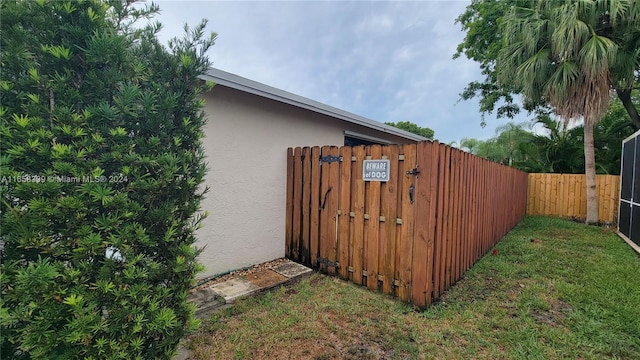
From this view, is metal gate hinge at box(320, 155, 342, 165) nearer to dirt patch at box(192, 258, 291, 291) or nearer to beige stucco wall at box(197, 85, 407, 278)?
beige stucco wall at box(197, 85, 407, 278)

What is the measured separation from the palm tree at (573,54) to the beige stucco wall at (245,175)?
7.00 m

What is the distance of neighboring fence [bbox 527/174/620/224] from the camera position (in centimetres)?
880

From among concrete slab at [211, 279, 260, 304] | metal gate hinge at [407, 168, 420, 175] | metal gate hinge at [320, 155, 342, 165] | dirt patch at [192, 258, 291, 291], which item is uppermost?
metal gate hinge at [320, 155, 342, 165]

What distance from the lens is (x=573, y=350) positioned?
7.41 feet

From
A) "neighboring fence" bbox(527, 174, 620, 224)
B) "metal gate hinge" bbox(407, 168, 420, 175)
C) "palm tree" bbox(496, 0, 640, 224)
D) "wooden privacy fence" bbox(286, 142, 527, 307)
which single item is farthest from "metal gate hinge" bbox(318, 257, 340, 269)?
"neighboring fence" bbox(527, 174, 620, 224)

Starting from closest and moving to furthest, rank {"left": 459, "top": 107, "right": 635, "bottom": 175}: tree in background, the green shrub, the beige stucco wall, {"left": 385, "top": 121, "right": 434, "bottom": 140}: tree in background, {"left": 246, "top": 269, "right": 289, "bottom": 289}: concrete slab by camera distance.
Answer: the green shrub, {"left": 246, "top": 269, "right": 289, "bottom": 289}: concrete slab, the beige stucco wall, {"left": 459, "top": 107, "right": 635, "bottom": 175}: tree in background, {"left": 385, "top": 121, "right": 434, "bottom": 140}: tree in background

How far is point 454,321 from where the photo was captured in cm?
268

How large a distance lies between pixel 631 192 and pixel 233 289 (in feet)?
28.9

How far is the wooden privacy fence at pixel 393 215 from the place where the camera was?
2.90 m

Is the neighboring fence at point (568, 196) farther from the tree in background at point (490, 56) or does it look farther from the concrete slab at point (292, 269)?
the concrete slab at point (292, 269)

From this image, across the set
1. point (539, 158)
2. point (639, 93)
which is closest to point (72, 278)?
point (539, 158)

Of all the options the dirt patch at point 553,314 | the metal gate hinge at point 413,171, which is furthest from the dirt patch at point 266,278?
the dirt patch at point 553,314

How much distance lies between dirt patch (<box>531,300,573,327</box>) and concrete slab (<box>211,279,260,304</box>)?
314 centimetres

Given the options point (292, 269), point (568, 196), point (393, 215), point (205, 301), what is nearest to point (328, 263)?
point (292, 269)
